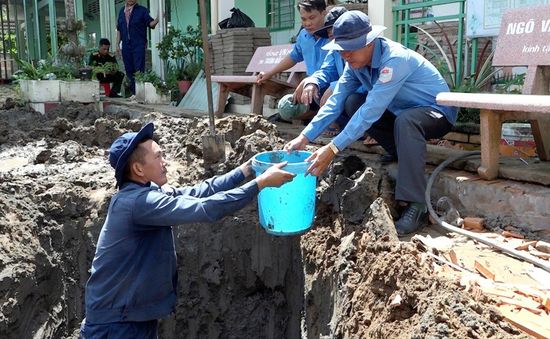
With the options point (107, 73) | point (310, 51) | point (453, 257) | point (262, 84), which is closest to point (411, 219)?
point (453, 257)

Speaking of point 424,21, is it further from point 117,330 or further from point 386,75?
point 117,330

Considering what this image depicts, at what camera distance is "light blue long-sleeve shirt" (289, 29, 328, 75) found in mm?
5055

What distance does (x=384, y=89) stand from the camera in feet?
11.3

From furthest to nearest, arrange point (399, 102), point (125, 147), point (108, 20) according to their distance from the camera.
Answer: point (108, 20) < point (399, 102) < point (125, 147)

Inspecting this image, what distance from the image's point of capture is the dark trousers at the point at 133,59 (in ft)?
34.4

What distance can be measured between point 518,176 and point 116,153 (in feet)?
8.01

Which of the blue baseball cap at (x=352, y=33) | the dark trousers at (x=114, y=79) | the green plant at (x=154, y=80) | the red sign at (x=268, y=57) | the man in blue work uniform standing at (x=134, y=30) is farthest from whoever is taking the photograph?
the dark trousers at (x=114, y=79)

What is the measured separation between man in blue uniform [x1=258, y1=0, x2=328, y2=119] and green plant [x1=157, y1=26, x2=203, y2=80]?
172 inches

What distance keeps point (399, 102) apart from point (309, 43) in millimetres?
1644

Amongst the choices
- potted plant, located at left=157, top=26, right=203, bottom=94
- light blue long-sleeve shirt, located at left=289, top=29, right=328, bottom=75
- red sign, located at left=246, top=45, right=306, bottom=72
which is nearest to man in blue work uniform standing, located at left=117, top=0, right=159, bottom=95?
potted plant, located at left=157, top=26, right=203, bottom=94

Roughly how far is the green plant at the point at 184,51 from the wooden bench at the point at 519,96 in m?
6.59

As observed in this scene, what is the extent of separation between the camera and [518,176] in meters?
3.53

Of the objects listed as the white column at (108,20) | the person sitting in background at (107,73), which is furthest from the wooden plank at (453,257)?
the white column at (108,20)

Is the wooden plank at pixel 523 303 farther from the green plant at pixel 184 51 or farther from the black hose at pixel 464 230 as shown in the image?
the green plant at pixel 184 51
